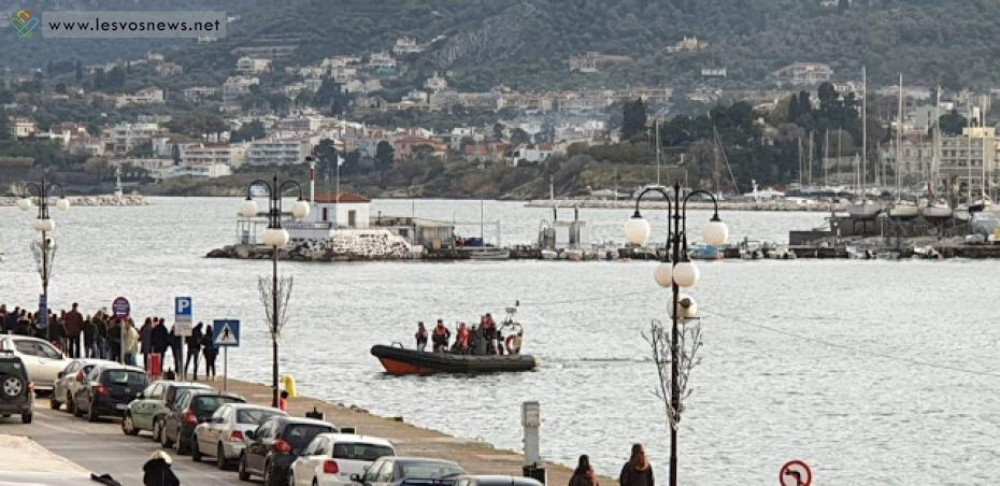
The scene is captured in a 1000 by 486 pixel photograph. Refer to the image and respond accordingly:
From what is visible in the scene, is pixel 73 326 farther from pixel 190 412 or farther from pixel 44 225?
pixel 190 412

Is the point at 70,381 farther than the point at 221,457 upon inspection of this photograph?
Yes

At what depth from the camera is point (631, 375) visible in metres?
63.1

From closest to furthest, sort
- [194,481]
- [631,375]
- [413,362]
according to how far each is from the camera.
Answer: [194,481], [413,362], [631,375]

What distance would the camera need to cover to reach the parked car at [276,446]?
95.7 ft

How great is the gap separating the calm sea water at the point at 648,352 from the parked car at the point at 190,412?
9965 millimetres

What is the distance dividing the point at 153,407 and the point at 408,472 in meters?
9.50

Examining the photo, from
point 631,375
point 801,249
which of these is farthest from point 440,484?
point 801,249

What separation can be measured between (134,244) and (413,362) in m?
112

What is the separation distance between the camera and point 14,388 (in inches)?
1379

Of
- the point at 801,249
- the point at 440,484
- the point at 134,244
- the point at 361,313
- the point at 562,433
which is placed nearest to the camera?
the point at 440,484

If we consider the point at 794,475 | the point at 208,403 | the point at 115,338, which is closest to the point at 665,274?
the point at 794,475

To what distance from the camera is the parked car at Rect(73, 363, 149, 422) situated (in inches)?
1452

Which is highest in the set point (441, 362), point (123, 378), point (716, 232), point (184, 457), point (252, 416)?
point (716, 232)

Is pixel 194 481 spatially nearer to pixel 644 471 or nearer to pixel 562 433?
pixel 644 471
